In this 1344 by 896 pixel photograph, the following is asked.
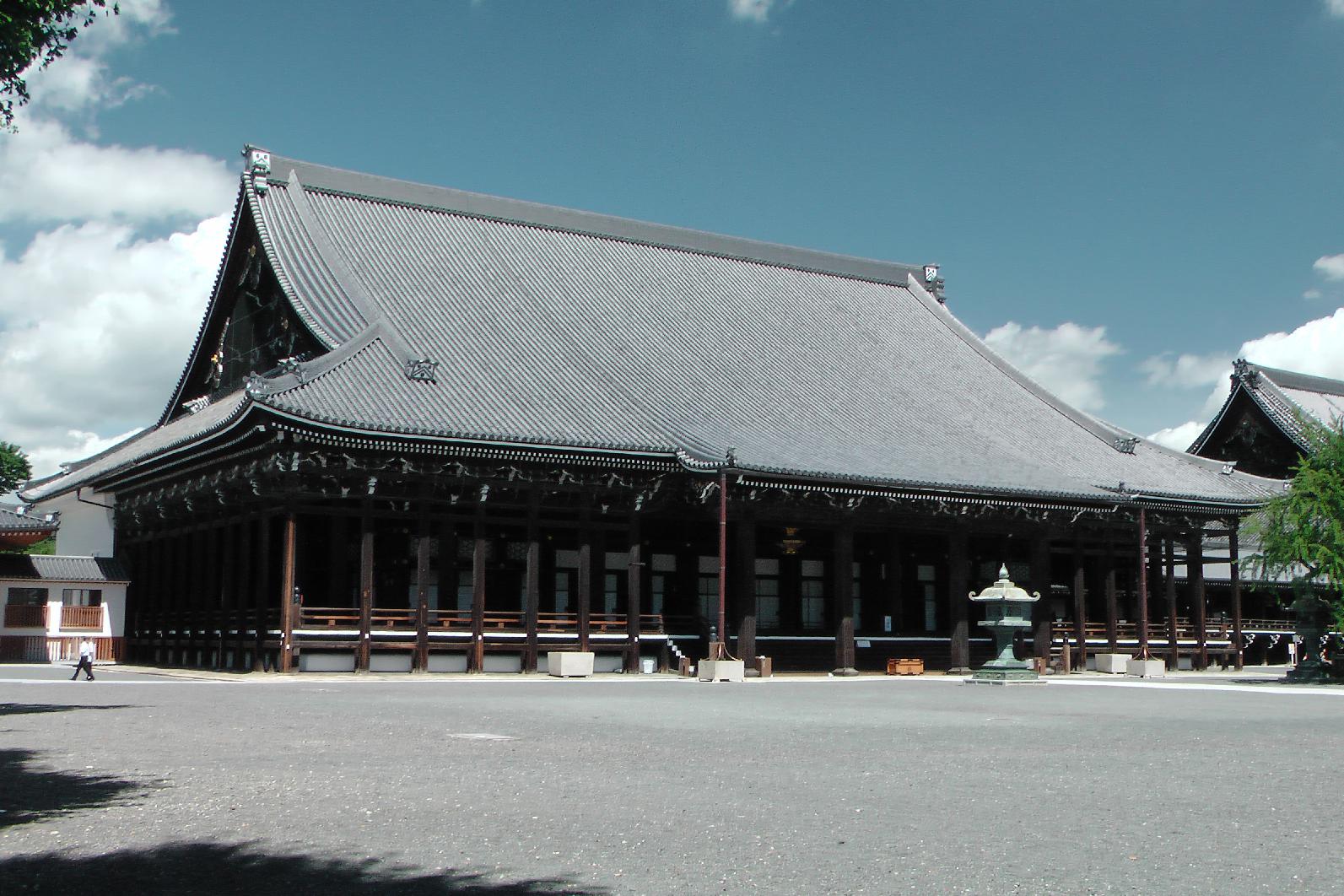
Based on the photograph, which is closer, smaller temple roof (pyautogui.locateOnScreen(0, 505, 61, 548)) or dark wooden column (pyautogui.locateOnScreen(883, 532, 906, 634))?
dark wooden column (pyautogui.locateOnScreen(883, 532, 906, 634))

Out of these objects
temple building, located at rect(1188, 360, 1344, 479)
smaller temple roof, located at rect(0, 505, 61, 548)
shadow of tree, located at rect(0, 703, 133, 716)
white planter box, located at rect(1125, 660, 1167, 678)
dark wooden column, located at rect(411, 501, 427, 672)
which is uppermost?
temple building, located at rect(1188, 360, 1344, 479)

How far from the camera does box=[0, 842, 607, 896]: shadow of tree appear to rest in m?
7.00

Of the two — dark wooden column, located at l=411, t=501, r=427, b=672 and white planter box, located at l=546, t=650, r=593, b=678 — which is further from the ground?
dark wooden column, located at l=411, t=501, r=427, b=672

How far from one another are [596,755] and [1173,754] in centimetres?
601

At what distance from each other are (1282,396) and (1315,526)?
2470 cm

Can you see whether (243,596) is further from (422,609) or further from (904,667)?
(904,667)

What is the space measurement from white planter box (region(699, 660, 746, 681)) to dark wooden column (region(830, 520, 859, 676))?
16.2 feet

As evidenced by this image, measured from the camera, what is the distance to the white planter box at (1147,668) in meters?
37.5

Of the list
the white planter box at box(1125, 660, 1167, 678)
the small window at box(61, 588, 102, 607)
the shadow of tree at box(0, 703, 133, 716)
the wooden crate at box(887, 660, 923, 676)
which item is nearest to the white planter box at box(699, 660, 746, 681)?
the wooden crate at box(887, 660, 923, 676)

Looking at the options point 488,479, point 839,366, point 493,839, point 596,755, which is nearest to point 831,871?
point 493,839

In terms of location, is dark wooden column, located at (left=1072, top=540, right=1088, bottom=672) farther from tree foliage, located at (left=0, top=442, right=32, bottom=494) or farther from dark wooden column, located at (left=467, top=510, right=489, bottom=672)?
tree foliage, located at (left=0, top=442, right=32, bottom=494)

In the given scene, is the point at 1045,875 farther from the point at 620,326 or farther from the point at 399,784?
the point at 620,326

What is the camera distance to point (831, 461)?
35438mm

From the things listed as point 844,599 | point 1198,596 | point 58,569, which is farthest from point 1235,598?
point 58,569
